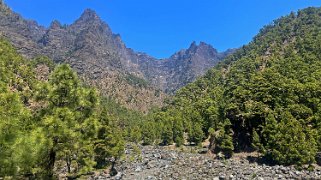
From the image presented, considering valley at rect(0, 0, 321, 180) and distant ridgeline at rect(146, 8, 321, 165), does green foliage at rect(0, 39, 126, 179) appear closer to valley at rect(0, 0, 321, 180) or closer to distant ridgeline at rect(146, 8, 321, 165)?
valley at rect(0, 0, 321, 180)

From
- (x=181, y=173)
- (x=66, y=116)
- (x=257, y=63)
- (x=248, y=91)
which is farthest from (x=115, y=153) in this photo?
(x=257, y=63)

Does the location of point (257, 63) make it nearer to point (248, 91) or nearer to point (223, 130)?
point (248, 91)

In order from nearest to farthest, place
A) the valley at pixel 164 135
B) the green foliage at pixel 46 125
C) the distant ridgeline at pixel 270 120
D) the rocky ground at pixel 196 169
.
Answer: the green foliage at pixel 46 125 → the valley at pixel 164 135 → the rocky ground at pixel 196 169 → the distant ridgeline at pixel 270 120

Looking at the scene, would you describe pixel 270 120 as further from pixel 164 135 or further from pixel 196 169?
pixel 164 135

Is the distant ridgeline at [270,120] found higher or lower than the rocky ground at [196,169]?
higher

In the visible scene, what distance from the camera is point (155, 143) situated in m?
104

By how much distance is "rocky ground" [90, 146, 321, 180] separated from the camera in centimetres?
4931

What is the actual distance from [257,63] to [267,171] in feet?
341

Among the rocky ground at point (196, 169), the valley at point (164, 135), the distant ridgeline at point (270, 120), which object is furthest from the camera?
the distant ridgeline at point (270, 120)

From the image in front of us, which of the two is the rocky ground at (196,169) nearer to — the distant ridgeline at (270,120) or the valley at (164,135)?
the valley at (164,135)

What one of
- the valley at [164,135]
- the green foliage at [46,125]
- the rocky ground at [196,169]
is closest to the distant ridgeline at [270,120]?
the valley at [164,135]

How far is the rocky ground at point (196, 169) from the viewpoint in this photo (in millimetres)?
49312

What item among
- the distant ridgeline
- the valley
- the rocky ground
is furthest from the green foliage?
the distant ridgeline

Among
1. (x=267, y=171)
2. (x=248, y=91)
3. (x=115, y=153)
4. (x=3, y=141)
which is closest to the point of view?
(x=3, y=141)
